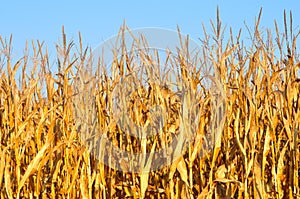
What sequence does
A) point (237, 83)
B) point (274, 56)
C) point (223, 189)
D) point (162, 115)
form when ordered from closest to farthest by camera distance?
1. point (162, 115)
2. point (223, 189)
3. point (237, 83)
4. point (274, 56)

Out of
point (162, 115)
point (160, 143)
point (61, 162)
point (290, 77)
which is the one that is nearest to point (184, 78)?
point (162, 115)

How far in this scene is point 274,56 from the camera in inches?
128

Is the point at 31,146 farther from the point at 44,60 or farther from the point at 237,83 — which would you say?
the point at 237,83

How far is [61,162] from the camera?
2811 mm

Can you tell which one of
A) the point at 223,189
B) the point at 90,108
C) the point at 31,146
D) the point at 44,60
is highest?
the point at 44,60

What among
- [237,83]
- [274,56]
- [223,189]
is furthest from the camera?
[274,56]

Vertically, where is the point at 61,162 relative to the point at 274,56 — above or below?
below

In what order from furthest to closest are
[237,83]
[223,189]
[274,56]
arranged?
[274,56] < [237,83] < [223,189]

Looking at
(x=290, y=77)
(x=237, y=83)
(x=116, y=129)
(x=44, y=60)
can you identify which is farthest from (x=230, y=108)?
(x=44, y=60)

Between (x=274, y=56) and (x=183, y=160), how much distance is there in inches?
45.5

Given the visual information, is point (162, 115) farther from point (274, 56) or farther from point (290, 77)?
point (274, 56)

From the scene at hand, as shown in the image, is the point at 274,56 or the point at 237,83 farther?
the point at 274,56

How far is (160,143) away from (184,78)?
0.41m

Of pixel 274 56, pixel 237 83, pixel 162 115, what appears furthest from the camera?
pixel 274 56
